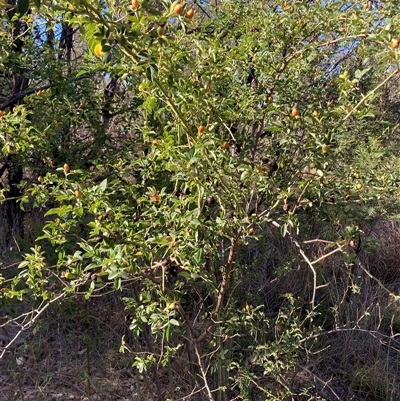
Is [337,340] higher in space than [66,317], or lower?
lower

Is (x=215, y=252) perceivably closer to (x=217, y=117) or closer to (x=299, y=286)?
(x=217, y=117)

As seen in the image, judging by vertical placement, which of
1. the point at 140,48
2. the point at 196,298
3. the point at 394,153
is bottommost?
the point at 196,298

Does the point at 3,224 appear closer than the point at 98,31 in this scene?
No

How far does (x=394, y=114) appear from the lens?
540 centimetres

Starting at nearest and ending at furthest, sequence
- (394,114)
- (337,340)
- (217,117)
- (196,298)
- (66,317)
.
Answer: (217,117), (196,298), (66,317), (337,340), (394,114)

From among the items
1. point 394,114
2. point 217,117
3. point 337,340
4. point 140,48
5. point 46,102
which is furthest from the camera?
point 394,114

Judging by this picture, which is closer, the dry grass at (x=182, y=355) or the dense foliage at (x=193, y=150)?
the dense foliage at (x=193, y=150)

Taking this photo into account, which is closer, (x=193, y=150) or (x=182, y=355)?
(x=193, y=150)

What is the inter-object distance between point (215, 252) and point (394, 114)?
4.11 metres

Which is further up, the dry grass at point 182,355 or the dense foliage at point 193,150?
the dense foliage at point 193,150

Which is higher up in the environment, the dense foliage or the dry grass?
the dense foliage

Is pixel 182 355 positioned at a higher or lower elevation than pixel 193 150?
lower

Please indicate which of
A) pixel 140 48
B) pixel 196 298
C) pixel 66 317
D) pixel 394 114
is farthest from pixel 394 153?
pixel 140 48

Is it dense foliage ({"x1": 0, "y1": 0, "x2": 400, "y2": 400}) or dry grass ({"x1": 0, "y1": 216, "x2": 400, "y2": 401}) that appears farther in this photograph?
dry grass ({"x1": 0, "y1": 216, "x2": 400, "y2": 401})
